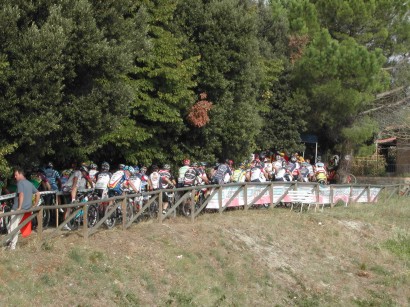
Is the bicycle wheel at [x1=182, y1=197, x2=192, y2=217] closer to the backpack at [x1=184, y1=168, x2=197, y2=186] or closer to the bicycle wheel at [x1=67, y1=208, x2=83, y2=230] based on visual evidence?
the backpack at [x1=184, y1=168, x2=197, y2=186]

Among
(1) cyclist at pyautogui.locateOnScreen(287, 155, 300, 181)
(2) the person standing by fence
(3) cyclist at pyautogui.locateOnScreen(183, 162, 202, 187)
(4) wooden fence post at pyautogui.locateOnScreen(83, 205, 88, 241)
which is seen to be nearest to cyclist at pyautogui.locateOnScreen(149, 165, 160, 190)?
(3) cyclist at pyautogui.locateOnScreen(183, 162, 202, 187)

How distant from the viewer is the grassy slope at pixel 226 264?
13250 millimetres

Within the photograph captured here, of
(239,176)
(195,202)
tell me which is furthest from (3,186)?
(239,176)

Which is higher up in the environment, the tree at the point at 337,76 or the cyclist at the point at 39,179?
the tree at the point at 337,76

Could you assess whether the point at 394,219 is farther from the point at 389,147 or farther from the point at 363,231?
the point at 389,147

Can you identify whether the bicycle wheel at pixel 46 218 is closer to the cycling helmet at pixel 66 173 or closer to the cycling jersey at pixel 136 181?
the cycling helmet at pixel 66 173

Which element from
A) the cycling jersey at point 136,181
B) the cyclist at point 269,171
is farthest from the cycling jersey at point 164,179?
the cyclist at point 269,171

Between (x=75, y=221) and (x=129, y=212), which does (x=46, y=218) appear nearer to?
(x=75, y=221)

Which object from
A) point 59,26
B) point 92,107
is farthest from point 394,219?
point 59,26

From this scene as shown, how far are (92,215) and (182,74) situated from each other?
311 inches

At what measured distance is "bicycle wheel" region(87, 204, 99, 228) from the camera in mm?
16438

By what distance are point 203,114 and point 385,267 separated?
7.97m

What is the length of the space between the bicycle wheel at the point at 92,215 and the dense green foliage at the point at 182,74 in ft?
4.94

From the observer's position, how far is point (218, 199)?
21500 mm
